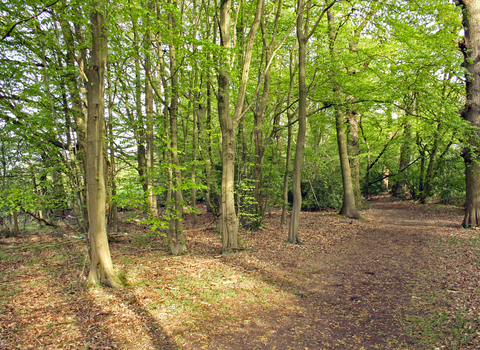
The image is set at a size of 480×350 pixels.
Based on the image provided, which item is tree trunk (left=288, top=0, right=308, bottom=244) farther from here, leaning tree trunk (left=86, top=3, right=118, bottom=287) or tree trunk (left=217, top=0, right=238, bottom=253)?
leaning tree trunk (left=86, top=3, right=118, bottom=287)

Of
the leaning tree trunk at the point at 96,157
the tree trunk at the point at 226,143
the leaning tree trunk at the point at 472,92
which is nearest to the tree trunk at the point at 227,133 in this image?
the tree trunk at the point at 226,143

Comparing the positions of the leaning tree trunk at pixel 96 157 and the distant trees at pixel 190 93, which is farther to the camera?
the distant trees at pixel 190 93

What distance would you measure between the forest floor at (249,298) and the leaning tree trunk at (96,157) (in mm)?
365

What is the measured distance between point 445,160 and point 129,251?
56.0ft

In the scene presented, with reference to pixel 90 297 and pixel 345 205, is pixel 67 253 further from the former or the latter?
pixel 345 205

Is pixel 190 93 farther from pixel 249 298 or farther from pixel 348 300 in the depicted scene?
pixel 348 300

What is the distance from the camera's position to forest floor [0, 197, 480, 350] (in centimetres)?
346

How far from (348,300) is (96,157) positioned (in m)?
4.88

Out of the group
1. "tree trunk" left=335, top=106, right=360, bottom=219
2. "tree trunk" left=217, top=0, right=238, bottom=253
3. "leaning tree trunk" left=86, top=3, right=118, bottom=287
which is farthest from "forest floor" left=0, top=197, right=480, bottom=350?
"tree trunk" left=335, top=106, right=360, bottom=219

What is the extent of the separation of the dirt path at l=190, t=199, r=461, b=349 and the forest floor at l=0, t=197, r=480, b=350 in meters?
0.02

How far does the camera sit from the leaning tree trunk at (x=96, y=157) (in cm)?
450

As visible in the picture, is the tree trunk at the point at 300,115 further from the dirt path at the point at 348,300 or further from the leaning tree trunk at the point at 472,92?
the leaning tree trunk at the point at 472,92

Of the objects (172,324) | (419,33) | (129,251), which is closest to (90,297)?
(172,324)

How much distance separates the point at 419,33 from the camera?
Answer: 9.27 metres
